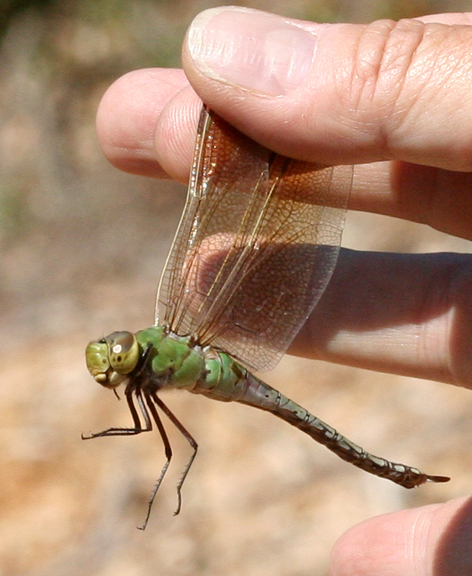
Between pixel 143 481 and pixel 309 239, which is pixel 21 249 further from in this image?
pixel 309 239

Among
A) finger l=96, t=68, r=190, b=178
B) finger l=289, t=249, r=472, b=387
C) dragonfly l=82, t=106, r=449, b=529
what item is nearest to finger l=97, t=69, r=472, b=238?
finger l=96, t=68, r=190, b=178

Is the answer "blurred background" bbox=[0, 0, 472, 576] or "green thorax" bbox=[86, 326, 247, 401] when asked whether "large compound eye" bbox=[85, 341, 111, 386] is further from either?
"blurred background" bbox=[0, 0, 472, 576]

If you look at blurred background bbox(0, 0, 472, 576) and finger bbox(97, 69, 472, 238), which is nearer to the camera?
finger bbox(97, 69, 472, 238)

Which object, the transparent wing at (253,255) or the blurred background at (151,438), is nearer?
the transparent wing at (253,255)

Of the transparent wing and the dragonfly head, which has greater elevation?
the transparent wing

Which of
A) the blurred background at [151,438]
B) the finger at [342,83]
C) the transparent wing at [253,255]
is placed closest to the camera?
the finger at [342,83]

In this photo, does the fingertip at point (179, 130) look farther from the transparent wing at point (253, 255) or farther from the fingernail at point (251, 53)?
the fingernail at point (251, 53)

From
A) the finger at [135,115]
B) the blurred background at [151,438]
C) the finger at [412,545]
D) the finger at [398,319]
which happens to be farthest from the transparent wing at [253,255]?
the blurred background at [151,438]
